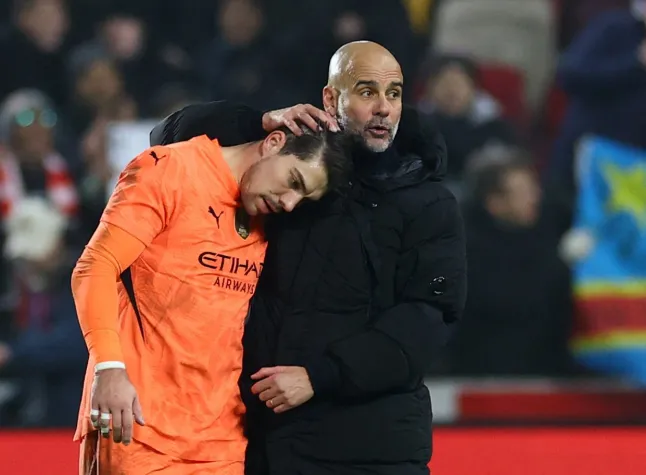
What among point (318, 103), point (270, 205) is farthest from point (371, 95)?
point (318, 103)

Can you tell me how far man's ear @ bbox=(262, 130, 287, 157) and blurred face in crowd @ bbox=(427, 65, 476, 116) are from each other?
315 cm

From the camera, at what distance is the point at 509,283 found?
5.14 metres

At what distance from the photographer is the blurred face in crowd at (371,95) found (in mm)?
2834

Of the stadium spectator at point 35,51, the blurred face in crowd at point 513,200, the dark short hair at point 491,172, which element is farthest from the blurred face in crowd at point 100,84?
the blurred face in crowd at point 513,200

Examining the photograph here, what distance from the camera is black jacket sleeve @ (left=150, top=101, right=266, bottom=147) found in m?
2.89

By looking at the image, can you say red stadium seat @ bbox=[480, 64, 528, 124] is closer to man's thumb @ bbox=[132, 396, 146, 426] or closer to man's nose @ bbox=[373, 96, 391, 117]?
man's nose @ bbox=[373, 96, 391, 117]

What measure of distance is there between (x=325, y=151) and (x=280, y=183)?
13 centimetres

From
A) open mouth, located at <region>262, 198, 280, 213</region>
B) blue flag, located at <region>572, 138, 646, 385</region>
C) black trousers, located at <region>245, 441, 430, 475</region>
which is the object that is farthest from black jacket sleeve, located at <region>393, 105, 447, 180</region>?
blue flag, located at <region>572, 138, 646, 385</region>

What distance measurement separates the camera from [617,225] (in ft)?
17.8

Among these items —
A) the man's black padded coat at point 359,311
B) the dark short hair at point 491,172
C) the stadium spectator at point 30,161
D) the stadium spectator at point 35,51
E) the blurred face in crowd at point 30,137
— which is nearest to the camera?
the man's black padded coat at point 359,311

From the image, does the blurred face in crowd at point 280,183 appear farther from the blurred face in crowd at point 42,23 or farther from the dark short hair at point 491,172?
the blurred face in crowd at point 42,23

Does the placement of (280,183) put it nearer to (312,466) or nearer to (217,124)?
(217,124)

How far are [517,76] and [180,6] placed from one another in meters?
1.90

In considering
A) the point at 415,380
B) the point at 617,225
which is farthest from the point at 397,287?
the point at 617,225
